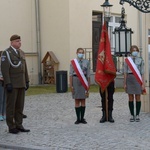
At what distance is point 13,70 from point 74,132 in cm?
184

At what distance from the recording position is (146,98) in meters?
11.0

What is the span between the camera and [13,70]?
859 cm

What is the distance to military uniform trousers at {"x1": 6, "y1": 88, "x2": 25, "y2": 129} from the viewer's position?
861 cm

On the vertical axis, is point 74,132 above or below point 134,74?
below

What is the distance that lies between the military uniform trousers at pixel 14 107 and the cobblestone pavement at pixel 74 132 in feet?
0.94

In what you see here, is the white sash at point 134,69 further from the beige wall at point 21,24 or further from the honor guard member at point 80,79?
the beige wall at point 21,24

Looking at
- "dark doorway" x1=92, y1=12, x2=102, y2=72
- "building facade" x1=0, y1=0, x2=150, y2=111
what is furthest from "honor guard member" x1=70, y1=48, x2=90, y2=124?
"dark doorway" x1=92, y1=12, x2=102, y2=72

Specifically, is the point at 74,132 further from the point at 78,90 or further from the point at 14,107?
the point at 14,107

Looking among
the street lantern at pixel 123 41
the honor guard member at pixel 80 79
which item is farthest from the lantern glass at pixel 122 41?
the honor guard member at pixel 80 79

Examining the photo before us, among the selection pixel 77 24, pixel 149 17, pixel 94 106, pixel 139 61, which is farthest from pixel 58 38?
pixel 139 61

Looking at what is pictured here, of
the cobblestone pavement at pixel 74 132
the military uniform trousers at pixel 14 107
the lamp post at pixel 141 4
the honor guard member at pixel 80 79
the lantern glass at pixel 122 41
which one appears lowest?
the cobblestone pavement at pixel 74 132

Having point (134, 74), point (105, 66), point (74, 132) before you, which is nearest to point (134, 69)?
point (134, 74)

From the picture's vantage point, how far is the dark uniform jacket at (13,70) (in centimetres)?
847

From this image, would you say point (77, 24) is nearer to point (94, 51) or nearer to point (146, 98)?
point (94, 51)
